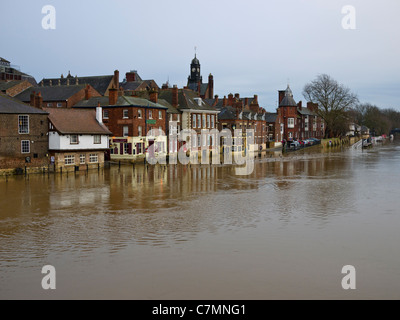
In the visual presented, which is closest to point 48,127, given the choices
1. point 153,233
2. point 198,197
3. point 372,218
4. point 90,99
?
point 90,99

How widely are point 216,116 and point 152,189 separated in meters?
42.1

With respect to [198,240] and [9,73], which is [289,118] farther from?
[198,240]

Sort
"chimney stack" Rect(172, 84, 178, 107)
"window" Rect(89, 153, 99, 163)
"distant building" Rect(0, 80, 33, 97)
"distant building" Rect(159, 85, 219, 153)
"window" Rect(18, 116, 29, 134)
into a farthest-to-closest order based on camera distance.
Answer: "distant building" Rect(0, 80, 33, 97) → "chimney stack" Rect(172, 84, 178, 107) → "distant building" Rect(159, 85, 219, 153) → "window" Rect(89, 153, 99, 163) → "window" Rect(18, 116, 29, 134)

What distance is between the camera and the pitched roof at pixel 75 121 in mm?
45031

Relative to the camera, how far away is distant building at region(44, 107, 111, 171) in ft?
145

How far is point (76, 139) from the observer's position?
45781 millimetres

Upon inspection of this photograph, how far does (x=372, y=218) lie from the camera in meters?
23.2

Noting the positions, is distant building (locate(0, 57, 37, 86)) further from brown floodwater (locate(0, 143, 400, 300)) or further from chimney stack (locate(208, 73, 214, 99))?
Answer: brown floodwater (locate(0, 143, 400, 300))

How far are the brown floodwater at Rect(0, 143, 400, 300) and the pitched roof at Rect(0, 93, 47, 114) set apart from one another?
9.59m

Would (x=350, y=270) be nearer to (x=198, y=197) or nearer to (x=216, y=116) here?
(x=198, y=197)

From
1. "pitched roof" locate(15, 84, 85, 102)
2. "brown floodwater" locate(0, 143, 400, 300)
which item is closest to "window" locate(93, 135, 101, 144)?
"brown floodwater" locate(0, 143, 400, 300)

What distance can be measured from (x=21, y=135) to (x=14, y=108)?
8.75 feet

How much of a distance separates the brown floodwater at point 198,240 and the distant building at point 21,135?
7.32 metres
